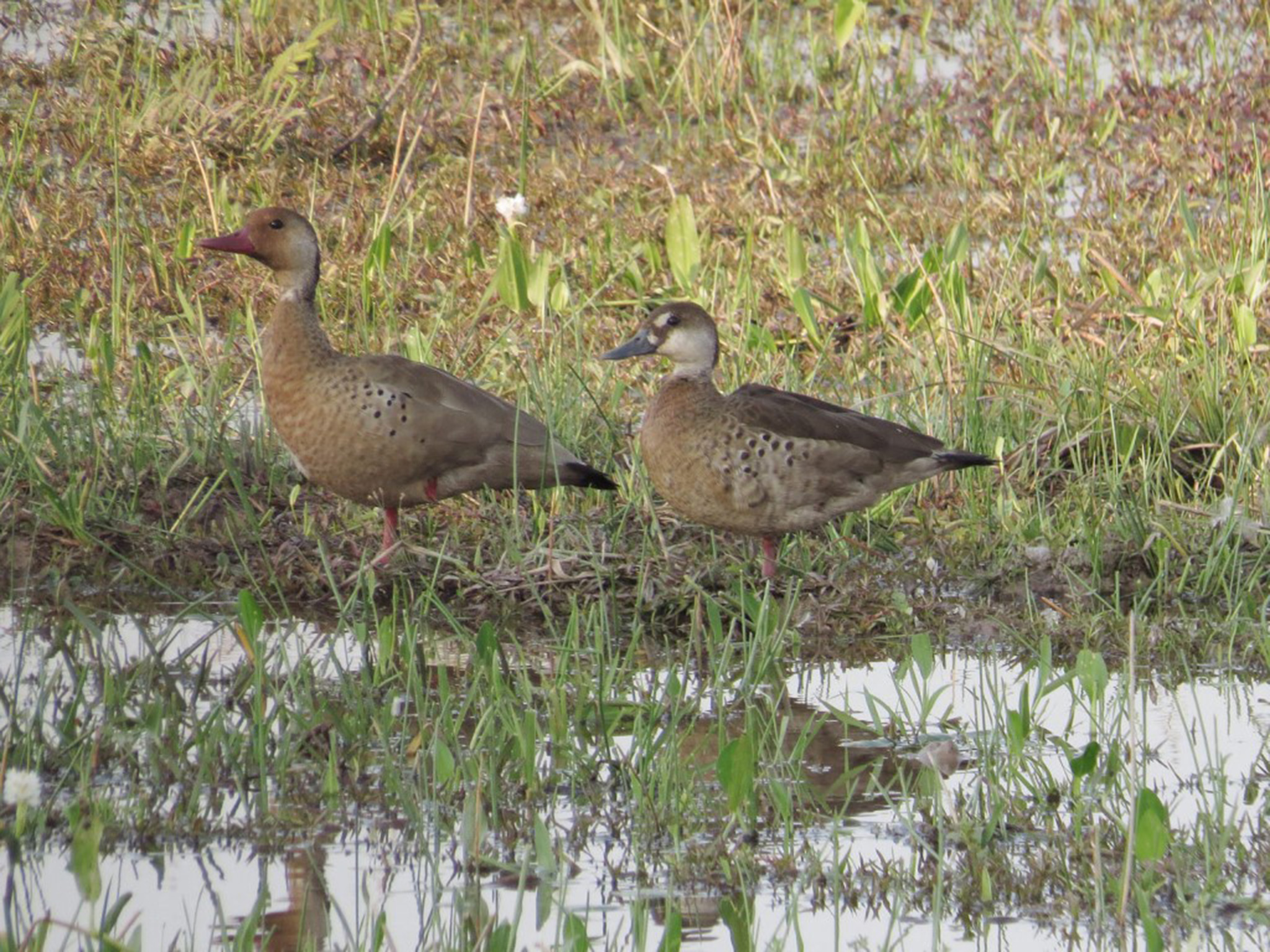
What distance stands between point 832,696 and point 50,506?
2.42 metres

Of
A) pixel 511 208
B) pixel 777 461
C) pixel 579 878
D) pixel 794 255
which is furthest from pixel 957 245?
pixel 579 878

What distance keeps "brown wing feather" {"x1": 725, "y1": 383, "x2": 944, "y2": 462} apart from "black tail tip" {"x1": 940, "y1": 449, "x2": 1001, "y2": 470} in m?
0.06

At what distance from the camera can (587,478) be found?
261 inches

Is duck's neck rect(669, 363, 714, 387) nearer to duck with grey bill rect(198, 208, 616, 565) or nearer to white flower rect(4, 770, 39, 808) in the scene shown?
duck with grey bill rect(198, 208, 616, 565)

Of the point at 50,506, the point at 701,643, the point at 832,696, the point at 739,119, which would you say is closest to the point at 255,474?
the point at 50,506

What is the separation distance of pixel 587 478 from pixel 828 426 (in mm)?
738

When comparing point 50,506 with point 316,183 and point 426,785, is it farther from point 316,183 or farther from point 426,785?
point 316,183

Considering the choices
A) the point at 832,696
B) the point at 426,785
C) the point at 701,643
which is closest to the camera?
the point at 426,785

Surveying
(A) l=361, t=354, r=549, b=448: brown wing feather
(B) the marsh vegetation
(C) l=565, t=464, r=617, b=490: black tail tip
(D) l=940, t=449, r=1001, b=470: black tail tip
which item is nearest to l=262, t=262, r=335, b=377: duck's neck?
(A) l=361, t=354, r=549, b=448: brown wing feather

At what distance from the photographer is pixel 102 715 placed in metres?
4.71

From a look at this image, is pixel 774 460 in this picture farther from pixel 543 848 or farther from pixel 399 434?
pixel 543 848

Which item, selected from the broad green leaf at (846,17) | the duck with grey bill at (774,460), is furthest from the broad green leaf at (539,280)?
the broad green leaf at (846,17)

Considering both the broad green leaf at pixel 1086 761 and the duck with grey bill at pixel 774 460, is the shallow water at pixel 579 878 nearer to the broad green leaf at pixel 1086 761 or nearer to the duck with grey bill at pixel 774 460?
the broad green leaf at pixel 1086 761

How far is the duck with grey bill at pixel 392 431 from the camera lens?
260 inches
